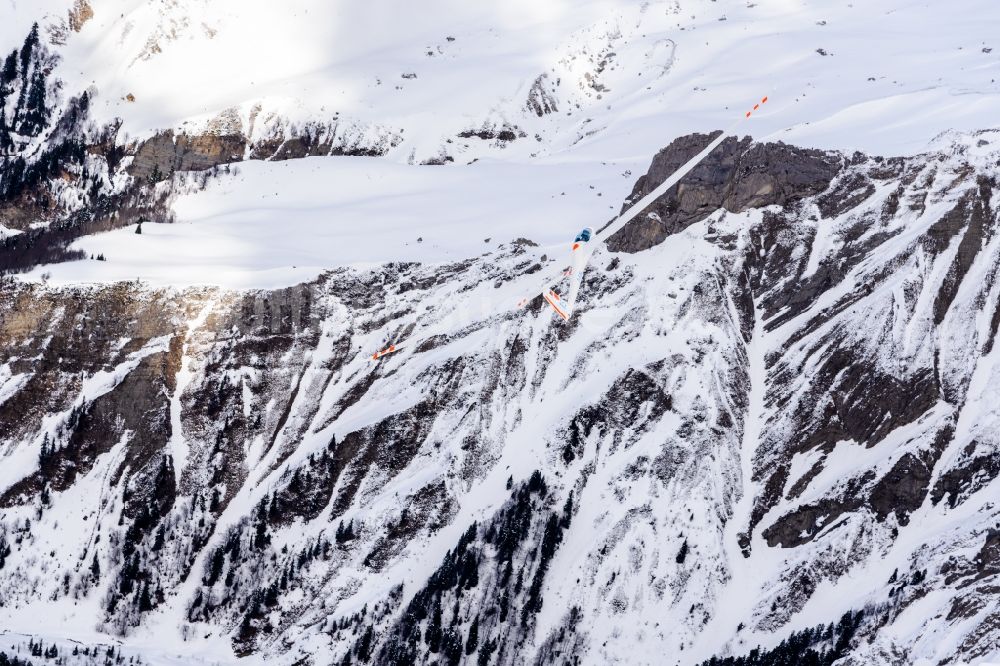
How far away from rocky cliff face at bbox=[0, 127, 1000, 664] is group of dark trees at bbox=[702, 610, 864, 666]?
0.62 meters

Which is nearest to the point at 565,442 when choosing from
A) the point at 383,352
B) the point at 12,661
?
the point at 383,352

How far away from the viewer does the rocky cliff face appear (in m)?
153

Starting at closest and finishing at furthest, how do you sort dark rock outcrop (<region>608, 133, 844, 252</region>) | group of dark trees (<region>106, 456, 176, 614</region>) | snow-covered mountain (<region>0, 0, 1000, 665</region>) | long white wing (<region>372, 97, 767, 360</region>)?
snow-covered mountain (<region>0, 0, 1000, 665</region>)
group of dark trees (<region>106, 456, 176, 614</region>)
long white wing (<region>372, 97, 767, 360</region>)
dark rock outcrop (<region>608, 133, 844, 252</region>)

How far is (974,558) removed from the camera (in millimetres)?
145125

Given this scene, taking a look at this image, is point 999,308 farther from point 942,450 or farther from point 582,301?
point 582,301

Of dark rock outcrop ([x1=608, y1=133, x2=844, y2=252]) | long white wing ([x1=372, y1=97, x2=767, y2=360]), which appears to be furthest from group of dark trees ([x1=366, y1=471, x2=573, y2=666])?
dark rock outcrop ([x1=608, y1=133, x2=844, y2=252])

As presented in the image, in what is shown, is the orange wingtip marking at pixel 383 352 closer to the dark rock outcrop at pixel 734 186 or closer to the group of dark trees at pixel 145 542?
the group of dark trees at pixel 145 542

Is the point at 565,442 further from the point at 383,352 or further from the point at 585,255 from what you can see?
the point at 383,352

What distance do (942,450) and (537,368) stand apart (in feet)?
148

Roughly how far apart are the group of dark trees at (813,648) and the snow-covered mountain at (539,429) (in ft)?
0.81

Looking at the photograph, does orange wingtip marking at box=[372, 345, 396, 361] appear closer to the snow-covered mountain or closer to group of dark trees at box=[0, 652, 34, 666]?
the snow-covered mountain

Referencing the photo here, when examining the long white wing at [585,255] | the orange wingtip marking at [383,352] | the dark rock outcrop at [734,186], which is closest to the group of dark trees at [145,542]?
the orange wingtip marking at [383,352]

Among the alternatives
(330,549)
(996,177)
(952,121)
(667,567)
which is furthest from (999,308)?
(330,549)

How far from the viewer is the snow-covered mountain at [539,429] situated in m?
153
